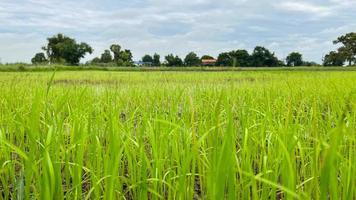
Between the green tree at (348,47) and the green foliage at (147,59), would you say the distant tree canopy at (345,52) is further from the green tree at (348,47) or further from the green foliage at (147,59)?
the green foliage at (147,59)

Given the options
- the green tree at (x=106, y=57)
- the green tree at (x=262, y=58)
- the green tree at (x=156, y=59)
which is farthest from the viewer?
the green tree at (x=156, y=59)

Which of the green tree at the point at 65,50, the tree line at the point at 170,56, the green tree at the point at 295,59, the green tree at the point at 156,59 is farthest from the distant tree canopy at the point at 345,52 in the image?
the green tree at the point at 65,50

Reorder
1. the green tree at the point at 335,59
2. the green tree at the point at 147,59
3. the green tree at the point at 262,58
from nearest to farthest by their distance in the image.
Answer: the green tree at the point at 262,58 < the green tree at the point at 335,59 < the green tree at the point at 147,59

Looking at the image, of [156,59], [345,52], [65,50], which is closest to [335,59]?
[345,52]

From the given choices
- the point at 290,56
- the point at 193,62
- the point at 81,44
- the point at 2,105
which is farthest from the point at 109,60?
the point at 2,105

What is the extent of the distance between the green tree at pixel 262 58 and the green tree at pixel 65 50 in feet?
75.0

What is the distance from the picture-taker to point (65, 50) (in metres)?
51.8

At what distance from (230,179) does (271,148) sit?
20.5 inches

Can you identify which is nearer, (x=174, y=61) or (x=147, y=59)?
(x=174, y=61)

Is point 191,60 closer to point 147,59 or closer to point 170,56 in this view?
point 170,56

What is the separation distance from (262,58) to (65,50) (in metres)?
25.0

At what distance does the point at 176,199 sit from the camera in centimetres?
123

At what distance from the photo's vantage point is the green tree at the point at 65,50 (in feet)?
170

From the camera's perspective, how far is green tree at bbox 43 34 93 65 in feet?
170
